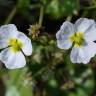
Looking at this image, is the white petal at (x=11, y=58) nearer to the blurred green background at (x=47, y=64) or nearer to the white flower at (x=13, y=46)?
the white flower at (x=13, y=46)

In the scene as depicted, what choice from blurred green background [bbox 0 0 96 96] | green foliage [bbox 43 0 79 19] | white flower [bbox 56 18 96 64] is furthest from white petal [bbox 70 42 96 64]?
green foliage [bbox 43 0 79 19]

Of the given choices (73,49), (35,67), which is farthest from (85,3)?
(73,49)

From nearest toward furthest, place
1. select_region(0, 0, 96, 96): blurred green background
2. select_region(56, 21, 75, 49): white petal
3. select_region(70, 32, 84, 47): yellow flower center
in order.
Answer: select_region(56, 21, 75, 49): white petal
select_region(70, 32, 84, 47): yellow flower center
select_region(0, 0, 96, 96): blurred green background

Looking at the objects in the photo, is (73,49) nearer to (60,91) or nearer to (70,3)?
(70,3)


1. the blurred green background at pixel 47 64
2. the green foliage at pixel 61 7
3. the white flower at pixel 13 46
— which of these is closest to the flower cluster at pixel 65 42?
the white flower at pixel 13 46

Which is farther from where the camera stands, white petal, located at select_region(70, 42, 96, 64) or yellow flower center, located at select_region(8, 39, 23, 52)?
yellow flower center, located at select_region(8, 39, 23, 52)

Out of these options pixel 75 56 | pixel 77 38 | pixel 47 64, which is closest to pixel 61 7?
pixel 47 64

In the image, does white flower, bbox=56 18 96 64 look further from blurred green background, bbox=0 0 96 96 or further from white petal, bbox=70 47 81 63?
blurred green background, bbox=0 0 96 96
